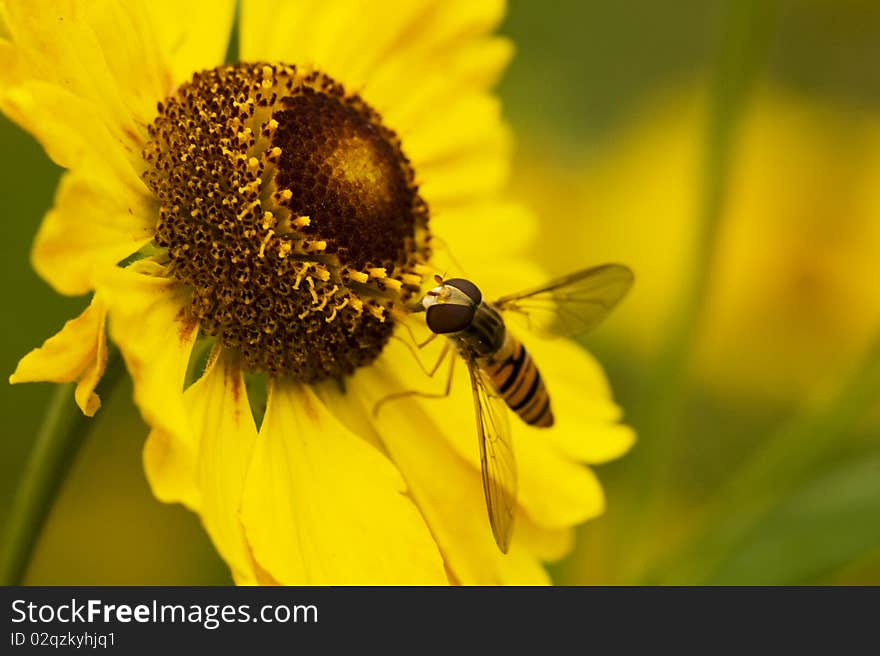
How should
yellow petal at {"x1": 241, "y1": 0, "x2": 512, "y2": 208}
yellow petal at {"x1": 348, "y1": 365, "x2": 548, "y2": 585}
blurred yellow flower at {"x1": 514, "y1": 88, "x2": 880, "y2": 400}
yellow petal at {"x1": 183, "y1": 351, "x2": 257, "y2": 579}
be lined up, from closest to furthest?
yellow petal at {"x1": 183, "y1": 351, "x2": 257, "y2": 579} → yellow petal at {"x1": 348, "y1": 365, "x2": 548, "y2": 585} → yellow petal at {"x1": 241, "y1": 0, "x2": 512, "y2": 208} → blurred yellow flower at {"x1": 514, "y1": 88, "x2": 880, "y2": 400}

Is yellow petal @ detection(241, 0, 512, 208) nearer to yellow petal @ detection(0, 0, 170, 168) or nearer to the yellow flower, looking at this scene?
the yellow flower

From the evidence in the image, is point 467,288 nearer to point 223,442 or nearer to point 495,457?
point 495,457

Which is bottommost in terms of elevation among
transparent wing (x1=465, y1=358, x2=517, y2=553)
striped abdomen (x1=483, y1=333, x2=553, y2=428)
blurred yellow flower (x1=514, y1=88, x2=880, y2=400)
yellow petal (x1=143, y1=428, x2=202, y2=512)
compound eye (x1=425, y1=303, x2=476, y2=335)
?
yellow petal (x1=143, y1=428, x2=202, y2=512)

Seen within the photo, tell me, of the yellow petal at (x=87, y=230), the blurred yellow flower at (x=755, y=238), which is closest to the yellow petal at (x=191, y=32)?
the yellow petal at (x=87, y=230)

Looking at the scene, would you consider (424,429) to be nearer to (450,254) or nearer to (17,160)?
(450,254)

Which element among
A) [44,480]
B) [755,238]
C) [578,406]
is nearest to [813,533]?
[578,406]

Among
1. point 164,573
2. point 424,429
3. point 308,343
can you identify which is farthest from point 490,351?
point 164,573

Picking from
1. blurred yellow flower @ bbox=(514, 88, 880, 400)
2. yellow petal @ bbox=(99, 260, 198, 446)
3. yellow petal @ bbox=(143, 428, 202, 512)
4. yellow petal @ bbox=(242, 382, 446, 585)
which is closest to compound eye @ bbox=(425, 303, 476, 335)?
yellow petal @ bbox=(242, 382, 446, 585)

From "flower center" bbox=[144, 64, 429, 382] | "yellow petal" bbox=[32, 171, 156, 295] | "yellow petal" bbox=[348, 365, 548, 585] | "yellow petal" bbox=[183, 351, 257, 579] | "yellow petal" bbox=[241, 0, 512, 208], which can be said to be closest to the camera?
"yellow petal" bbox=[32, 171, 156, 295]

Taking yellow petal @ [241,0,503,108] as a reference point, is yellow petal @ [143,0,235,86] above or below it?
below

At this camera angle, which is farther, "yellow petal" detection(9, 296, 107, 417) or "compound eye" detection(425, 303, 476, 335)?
"compound eye" detection(425, 303, 476, 335)
